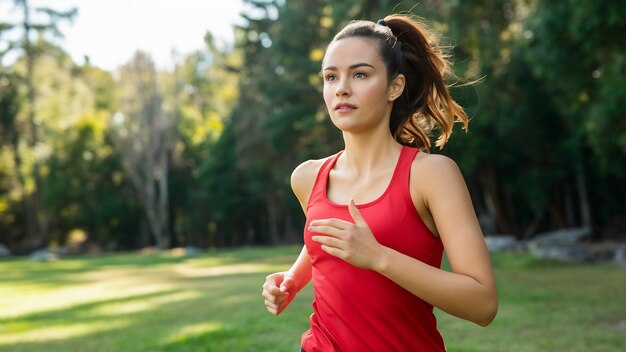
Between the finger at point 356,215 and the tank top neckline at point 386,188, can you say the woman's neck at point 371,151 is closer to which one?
the tank top neckline at point 386,188

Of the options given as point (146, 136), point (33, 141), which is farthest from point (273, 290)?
point (33, 141)

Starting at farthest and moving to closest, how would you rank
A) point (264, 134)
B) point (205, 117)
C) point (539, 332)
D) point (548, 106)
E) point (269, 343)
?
1. point (205, 117)
2. point (264, 134)
3. point (548, 106)
4. point (539, 332)
5. point (269, 343)

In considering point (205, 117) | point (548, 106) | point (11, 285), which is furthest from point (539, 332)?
point (205, 117)

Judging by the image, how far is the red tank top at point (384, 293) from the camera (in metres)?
2.26

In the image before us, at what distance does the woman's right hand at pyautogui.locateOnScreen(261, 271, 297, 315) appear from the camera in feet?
8.70

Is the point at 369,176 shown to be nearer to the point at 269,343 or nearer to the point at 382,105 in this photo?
the point at 382,105

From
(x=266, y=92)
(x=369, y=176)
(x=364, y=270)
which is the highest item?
(x=266, y=92)

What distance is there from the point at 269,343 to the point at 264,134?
30566mm

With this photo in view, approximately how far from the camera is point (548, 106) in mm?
27609

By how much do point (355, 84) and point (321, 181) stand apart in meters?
0.38

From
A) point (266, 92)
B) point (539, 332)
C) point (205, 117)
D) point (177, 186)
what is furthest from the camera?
point (205, 117)

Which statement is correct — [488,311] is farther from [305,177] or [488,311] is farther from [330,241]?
[305,177]

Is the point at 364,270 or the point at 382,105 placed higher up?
the point at 382,105

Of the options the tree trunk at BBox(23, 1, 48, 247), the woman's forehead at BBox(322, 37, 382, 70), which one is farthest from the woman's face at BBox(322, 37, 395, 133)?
the tree trunk at BBox(23, 1, 48, 247)
